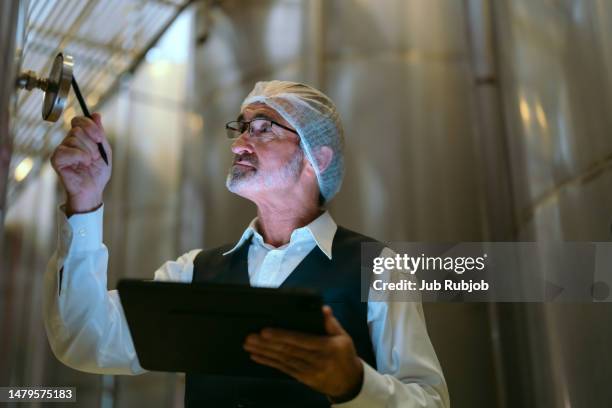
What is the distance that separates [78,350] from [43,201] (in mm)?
3081

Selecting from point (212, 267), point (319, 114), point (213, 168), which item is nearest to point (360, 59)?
point (213, 168)

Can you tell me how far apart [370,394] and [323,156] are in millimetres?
741

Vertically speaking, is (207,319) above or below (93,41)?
below

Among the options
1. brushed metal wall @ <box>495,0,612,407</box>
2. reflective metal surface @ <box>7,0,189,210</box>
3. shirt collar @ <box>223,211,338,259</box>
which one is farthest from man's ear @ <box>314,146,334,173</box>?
reflective metal surface @ <box>7,0,189,210</box>

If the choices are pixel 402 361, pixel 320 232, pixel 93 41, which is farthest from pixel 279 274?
pixel 93 41

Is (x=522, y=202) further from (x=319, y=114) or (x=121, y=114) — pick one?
(x=121, y=114)

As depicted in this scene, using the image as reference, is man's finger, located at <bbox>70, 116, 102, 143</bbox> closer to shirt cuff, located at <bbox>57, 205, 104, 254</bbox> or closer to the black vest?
shirt cuff, located at <bbox>57, 205, 104, 254</bbox>

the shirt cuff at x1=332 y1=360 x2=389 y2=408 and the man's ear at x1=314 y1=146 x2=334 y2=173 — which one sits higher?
the man's ear at x1=314 y1=146 x2=334 y2=173

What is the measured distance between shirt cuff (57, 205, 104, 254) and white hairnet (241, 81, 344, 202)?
0.52 m

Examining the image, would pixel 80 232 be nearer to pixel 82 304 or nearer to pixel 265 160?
pixel 82 304

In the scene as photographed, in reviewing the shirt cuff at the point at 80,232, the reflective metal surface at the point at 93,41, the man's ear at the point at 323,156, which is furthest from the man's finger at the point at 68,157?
the reflective metal surface at the point at 93,41

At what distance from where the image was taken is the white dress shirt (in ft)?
5.00

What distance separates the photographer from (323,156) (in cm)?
190

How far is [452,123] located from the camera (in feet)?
11.1
